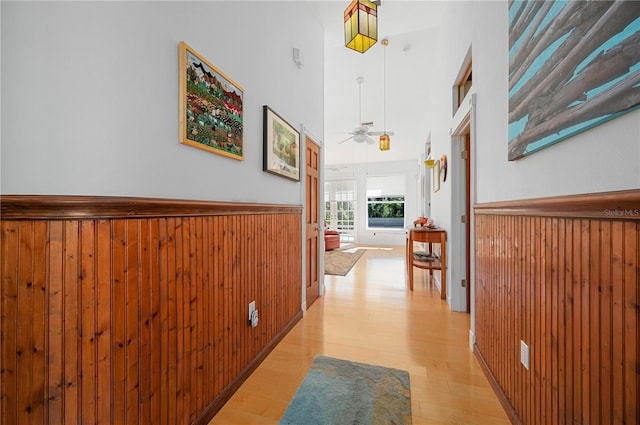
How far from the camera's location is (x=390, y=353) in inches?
78.9

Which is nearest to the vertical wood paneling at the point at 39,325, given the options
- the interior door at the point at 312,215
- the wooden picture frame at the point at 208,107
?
the wooden picture frame at the point at 208,107

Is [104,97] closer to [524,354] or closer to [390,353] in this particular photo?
[524,354]

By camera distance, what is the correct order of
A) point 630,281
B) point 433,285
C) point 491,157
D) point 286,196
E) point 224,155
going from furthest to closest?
1. point 433,285
2. point 286,196
3. point 491,157
4. point 224,155
5. point 630,281

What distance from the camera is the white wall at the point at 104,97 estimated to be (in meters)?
0.78

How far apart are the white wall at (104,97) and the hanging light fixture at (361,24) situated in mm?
1018

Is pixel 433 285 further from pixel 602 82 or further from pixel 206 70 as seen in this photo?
pixel 206 70

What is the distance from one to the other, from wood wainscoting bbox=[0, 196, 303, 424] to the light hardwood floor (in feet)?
0.99

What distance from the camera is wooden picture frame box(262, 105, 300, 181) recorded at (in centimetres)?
201

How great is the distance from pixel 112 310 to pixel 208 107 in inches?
40.8

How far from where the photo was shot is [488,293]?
1.71m

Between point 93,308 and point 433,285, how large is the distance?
152 inches

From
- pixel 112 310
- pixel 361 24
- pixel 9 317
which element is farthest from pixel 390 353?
pixel 361 24

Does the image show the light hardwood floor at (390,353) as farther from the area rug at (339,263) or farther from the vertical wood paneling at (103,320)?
the area rug at (339,263)

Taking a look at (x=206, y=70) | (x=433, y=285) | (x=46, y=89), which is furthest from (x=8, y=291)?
(x=433, y=285)
